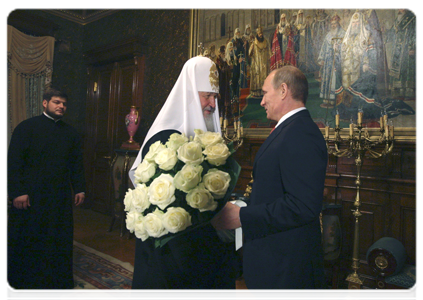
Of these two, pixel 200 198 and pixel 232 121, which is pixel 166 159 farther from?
pixel 232 121

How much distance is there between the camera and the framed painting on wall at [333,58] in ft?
9.53

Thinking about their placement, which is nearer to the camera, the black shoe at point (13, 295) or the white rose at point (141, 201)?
the white rose at point (141, 201)

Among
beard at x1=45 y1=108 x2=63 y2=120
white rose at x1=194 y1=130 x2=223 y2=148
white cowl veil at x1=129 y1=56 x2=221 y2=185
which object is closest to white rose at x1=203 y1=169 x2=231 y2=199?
white rose at x1=194 y1=130 x2=223 y2=148

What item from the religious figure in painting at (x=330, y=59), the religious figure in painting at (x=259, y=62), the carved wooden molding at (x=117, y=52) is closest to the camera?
the religious figure in painting at (x=330, y=59)

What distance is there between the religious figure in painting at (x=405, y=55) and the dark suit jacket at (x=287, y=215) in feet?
6.95

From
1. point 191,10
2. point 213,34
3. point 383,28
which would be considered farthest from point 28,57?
point 383,28

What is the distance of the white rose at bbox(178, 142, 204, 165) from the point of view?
1.04 m

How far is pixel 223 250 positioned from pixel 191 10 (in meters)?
4.20

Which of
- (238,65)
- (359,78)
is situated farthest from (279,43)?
(359,78)

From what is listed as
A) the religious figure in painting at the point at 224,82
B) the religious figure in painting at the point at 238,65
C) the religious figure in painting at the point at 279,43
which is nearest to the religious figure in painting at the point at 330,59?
the religious figure in painting at the point at 279,43

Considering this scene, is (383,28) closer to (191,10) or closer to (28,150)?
(191,10)

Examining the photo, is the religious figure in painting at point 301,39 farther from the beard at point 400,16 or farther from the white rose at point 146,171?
the white rose at point 146,171

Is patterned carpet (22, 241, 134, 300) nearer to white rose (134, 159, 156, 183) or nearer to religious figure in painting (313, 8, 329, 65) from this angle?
white rose (134, 159, 156, 183)

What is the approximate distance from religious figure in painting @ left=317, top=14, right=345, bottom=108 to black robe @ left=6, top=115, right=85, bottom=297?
2766 mm
